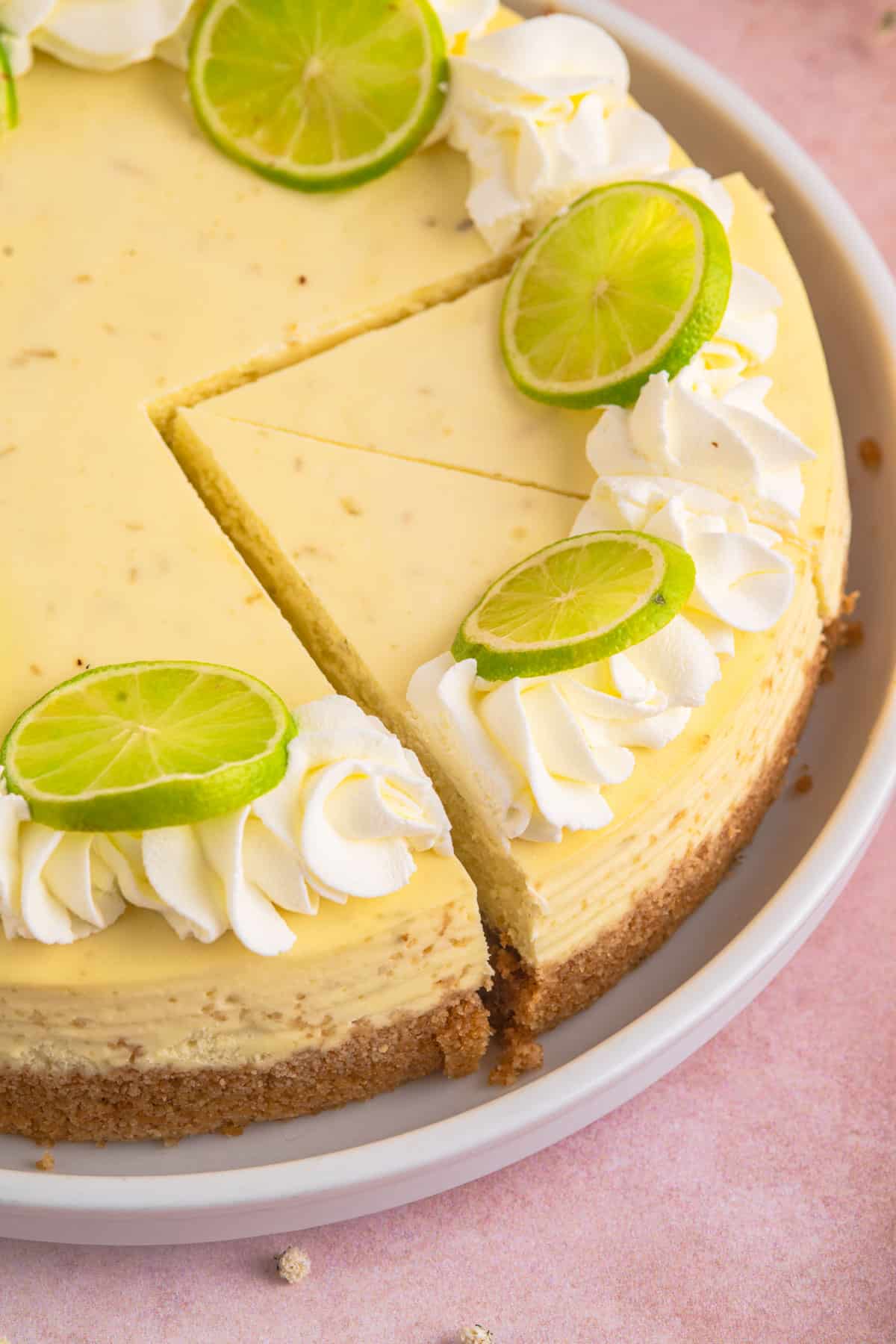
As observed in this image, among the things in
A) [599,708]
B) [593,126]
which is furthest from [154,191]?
[599,708]

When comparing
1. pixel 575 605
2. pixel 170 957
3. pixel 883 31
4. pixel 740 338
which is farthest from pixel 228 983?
pixel 883 31

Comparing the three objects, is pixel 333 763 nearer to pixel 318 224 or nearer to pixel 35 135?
pixel 318 224

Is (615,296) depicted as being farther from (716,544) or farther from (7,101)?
(7,101)

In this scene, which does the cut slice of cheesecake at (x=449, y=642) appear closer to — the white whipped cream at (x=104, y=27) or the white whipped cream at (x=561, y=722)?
the white whipped cream at (x=561, y=722)

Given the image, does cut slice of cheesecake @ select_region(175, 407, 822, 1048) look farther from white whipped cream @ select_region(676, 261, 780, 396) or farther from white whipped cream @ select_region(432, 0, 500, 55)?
white whipped cream @ select_region(432, 0, 500, 55)

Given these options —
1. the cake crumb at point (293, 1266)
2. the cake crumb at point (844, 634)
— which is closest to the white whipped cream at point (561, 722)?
the cake crumb at point (844, 634)

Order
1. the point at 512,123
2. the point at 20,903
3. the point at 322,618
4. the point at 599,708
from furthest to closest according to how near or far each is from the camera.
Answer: the point at 512,123, the point at 322,618, the point at 599,708, the point at 20,903
